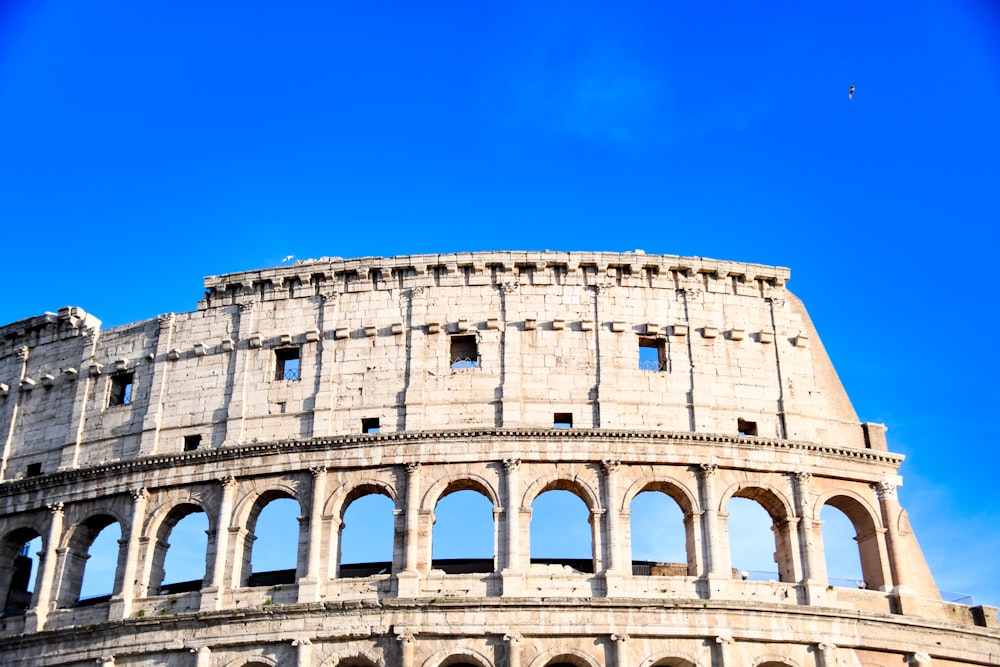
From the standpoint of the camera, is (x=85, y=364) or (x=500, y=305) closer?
(x=500, y=305)

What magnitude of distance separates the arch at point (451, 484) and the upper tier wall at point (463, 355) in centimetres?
151

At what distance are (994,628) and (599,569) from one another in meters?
10.7

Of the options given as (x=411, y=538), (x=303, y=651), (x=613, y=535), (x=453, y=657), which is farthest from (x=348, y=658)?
(x=613, y=535)

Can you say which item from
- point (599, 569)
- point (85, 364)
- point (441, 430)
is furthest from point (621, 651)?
point (85, 364)

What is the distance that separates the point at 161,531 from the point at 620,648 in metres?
13.0

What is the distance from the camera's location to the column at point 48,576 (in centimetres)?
3186

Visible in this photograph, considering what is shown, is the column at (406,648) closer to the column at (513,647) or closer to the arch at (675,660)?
the column at (513,647)

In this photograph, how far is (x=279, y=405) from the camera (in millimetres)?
32781

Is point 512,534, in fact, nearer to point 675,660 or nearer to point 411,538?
point 411,538

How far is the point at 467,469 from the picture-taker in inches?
1217

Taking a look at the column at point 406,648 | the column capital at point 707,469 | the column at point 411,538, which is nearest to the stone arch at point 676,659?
the column capital at point 707,469

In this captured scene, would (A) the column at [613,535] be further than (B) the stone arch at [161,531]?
No

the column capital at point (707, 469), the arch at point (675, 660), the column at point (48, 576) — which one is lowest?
the arch at point (675, 660)

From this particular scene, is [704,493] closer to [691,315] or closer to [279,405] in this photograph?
[691,315]
